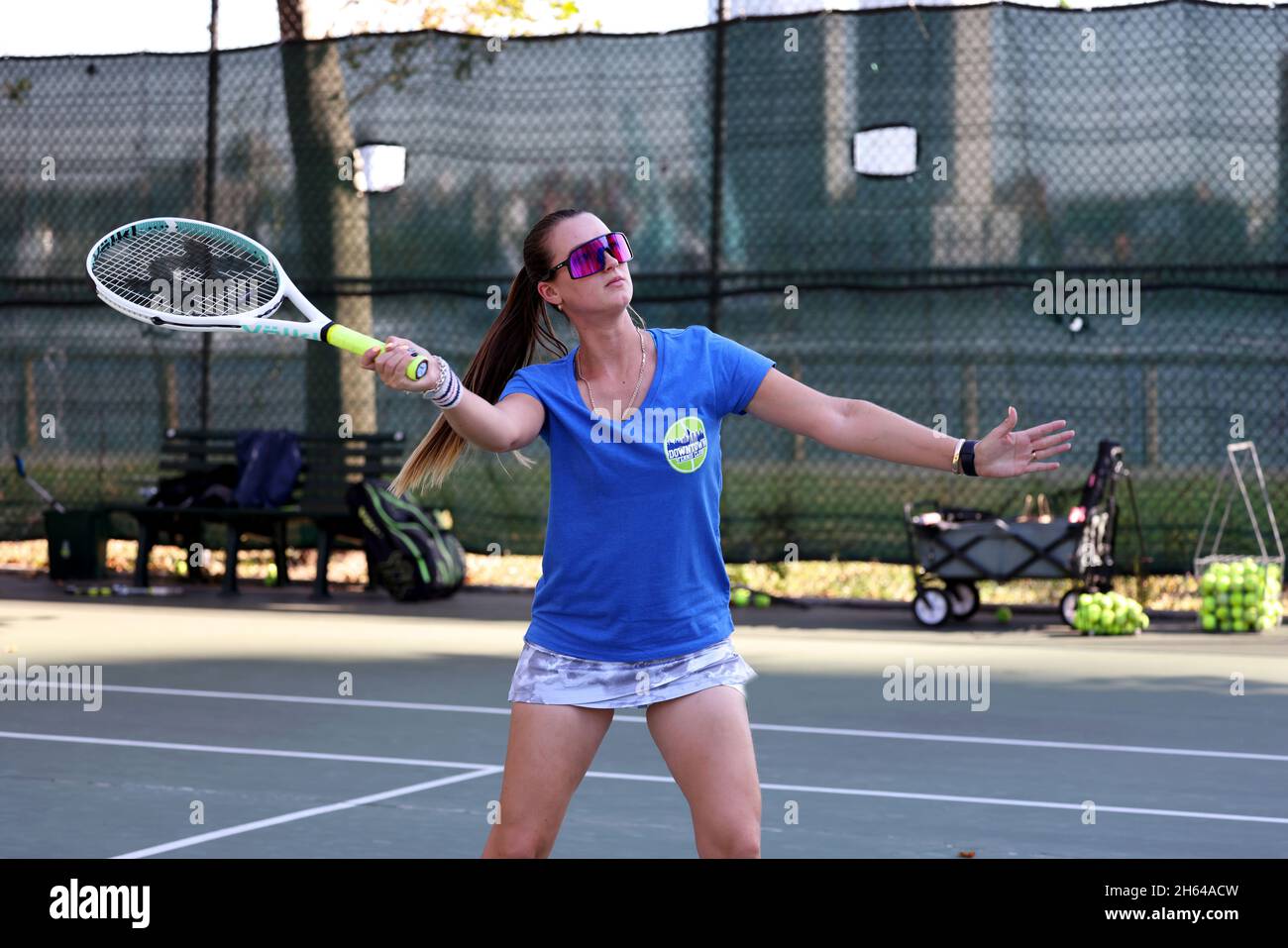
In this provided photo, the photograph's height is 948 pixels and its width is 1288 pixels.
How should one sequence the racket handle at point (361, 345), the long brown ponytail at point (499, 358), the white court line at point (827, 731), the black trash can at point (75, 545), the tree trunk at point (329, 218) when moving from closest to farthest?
the racket handle at point (361, 345) < the long brown ponytail at point (499, 358) < the white court line at point (827, 731) < the tree trunk at point (329, 218) < the black trash can at point (75, 545)

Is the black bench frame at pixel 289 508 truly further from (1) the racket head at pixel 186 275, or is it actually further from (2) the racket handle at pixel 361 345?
(2) the racket handle at pixel 361 345

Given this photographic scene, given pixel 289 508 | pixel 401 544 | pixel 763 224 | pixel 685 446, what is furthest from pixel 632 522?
pixel 289 508

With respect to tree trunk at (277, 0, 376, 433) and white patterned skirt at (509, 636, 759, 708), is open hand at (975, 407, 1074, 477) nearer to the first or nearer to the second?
white patterned skirt at (509, 636, 759, 708)

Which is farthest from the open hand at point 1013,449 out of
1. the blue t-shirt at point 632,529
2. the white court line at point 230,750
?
the white court line at point 230,750

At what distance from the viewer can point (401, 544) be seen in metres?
12.8

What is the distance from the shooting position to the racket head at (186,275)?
5004 millimetres

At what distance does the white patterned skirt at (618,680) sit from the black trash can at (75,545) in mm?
10554

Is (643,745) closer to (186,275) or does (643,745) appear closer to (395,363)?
(186,275)

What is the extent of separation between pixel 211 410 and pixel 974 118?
5.64m

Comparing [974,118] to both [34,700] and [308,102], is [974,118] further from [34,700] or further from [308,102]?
[34,700]

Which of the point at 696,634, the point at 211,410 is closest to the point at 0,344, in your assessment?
the point at 211,410

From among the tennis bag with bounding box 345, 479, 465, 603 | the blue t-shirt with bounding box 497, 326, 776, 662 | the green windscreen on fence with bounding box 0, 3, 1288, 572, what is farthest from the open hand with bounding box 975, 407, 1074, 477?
the tennis bag with bounding box 345, 479, 465, 603

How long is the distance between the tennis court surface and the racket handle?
2022mm

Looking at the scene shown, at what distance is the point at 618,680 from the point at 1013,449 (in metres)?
0.99
